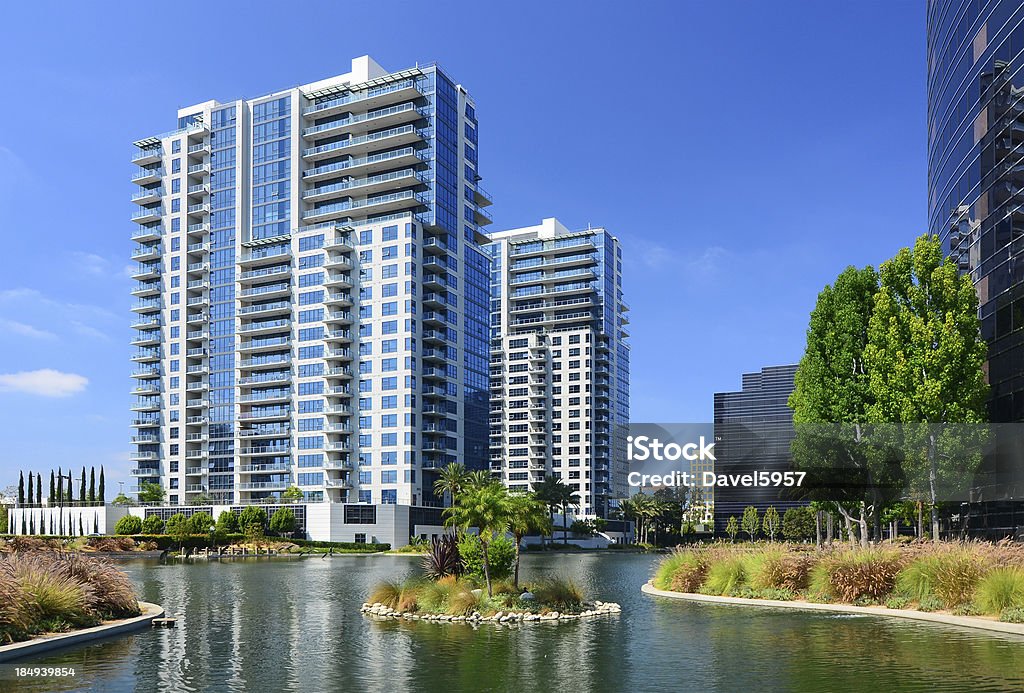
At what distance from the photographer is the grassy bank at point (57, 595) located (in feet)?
81.0

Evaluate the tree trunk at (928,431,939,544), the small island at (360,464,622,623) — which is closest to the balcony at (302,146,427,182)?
the tree trunk at (928,431,939,544)

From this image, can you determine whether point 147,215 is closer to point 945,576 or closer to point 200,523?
point 200,523

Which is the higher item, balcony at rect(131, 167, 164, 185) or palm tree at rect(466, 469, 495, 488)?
balcony at rect(131, 167, 164, 185)

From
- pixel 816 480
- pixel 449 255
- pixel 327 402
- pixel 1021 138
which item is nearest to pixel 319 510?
pixel 327 402

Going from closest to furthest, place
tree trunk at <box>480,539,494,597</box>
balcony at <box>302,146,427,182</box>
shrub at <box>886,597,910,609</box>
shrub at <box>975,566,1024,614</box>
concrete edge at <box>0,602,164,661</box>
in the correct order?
1. concrete edge at <box>0,602,164,661</box>
2. shrub at <box>975,566,1024,614</box>
3. shrub at <box>886,597,910,609</box>
4. tree trunk at <box>480,539,494,597</box>
5. balcony at <box>302,146,427,182</box>

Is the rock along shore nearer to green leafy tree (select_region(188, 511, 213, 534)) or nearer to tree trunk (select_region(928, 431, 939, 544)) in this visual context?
tree trunk (select_region(928, 431, 939, 544))

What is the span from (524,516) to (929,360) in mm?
22527

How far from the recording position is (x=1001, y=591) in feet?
94.3

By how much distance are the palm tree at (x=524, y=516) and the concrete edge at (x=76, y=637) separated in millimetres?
12104

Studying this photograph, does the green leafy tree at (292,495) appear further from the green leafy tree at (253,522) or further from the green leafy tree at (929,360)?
the green leafy tree at (929,360)

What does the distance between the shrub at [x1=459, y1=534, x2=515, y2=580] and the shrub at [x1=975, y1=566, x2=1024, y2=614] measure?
15228 mm

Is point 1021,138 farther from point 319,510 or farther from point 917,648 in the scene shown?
point 319,510

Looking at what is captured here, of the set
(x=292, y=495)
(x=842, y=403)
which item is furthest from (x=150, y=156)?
(x=842, y=403)

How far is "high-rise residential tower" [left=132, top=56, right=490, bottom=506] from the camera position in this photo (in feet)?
453
